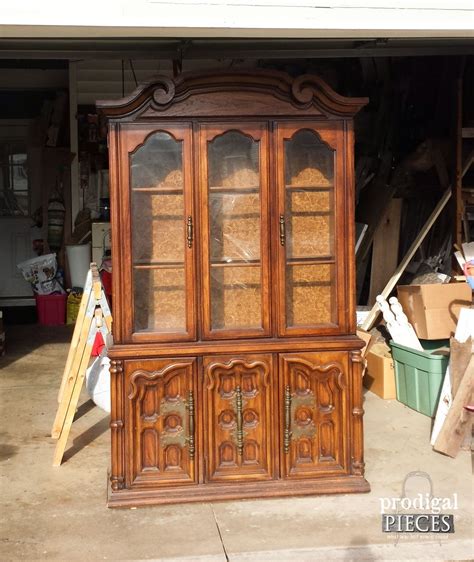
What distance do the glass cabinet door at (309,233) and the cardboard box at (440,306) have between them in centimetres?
213

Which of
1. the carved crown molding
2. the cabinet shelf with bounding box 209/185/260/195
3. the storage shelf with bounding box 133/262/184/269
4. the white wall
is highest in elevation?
the white wall

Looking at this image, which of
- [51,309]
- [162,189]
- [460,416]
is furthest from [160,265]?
[51,309]

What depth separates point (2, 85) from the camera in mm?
11328

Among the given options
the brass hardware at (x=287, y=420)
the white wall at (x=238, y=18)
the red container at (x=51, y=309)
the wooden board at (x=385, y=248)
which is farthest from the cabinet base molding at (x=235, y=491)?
the red container at (x=51, y=309)

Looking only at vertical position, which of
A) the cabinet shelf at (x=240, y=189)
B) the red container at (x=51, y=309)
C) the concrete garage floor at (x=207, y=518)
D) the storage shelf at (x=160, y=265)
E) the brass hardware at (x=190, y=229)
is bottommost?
the concrete garage floor at (x=207, y=518)

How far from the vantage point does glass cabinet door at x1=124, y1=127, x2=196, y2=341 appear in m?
4.82

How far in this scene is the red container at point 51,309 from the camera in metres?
10.8

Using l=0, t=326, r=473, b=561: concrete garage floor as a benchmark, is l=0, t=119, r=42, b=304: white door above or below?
above

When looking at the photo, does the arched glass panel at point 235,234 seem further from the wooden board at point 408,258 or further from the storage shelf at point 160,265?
the wooden board at point 408,258

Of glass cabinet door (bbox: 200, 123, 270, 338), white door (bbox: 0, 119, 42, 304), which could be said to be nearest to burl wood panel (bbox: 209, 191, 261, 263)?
glass cabinet door (bbox: 200, 123, 270, 338)

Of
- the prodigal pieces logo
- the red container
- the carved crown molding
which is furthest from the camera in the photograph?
the red container

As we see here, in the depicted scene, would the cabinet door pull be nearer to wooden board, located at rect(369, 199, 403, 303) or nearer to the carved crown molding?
the carved crown molding

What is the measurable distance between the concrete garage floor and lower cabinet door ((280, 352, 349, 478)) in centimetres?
21

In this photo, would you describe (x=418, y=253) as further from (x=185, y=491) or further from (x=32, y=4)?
(x=32, y=4)
